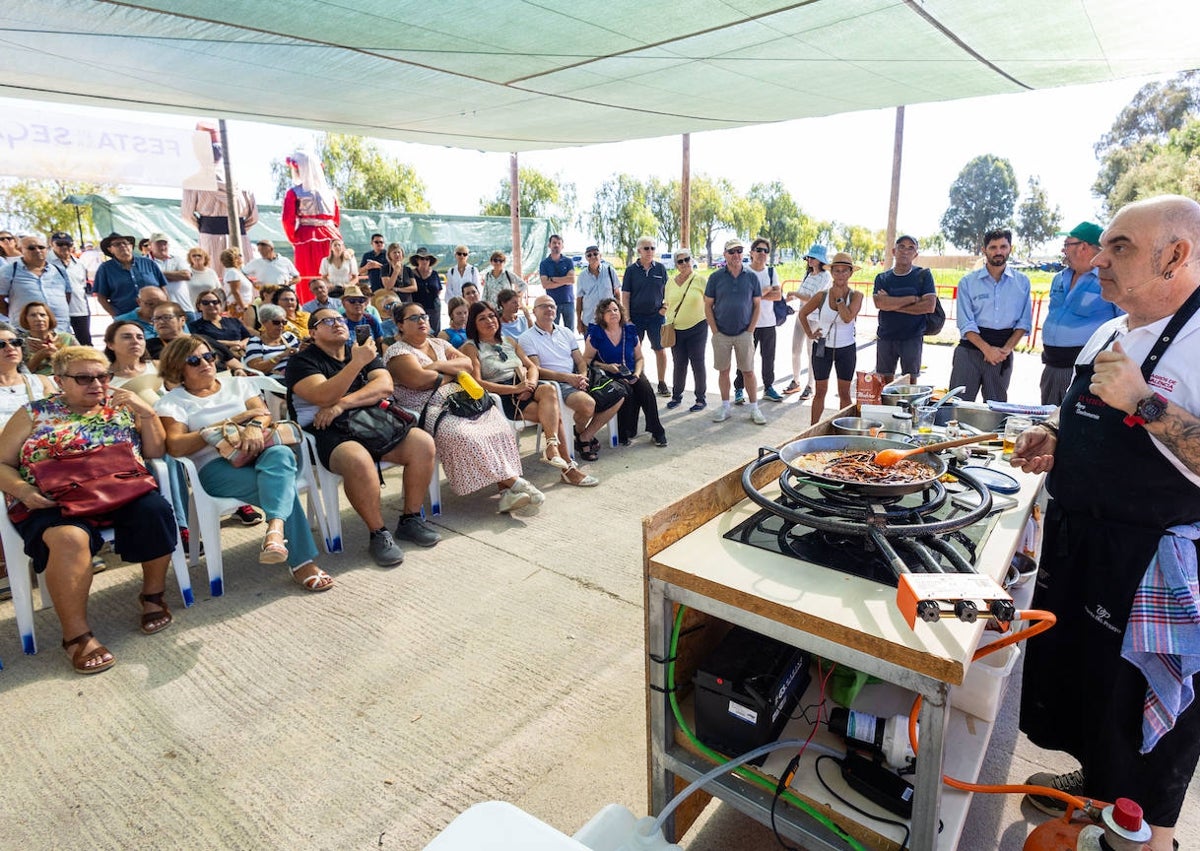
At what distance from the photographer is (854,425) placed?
2.48 m

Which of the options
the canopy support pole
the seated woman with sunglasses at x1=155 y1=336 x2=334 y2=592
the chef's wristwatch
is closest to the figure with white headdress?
the canopy support pole

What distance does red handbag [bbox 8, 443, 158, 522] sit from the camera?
2.50m

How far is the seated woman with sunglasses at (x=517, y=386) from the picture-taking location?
439 cm

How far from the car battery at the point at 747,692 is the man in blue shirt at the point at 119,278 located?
19.5ft

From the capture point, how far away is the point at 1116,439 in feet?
4.70

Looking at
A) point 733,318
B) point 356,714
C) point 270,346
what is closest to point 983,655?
point 356,714

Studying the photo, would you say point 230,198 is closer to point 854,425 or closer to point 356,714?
point 356,714

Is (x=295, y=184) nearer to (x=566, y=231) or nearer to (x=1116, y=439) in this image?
(x=1116, y=439)

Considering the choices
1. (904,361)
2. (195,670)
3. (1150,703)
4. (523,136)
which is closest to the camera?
(1150,703)

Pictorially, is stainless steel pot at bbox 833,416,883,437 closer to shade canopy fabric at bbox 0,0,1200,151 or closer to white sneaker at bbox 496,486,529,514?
white sneaker at bbox 496,486,529,514

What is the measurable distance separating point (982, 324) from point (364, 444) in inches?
154

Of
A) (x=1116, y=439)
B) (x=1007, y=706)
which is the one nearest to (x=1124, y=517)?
(x=1116, y=439)

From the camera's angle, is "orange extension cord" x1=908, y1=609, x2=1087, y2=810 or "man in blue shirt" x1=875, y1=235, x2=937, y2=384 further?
"man in blue shirt" x1=875, y1=235, x2=937, y2=384

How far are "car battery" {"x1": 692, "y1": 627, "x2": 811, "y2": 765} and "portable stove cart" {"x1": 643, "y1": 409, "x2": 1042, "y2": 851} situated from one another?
0.08 meters
